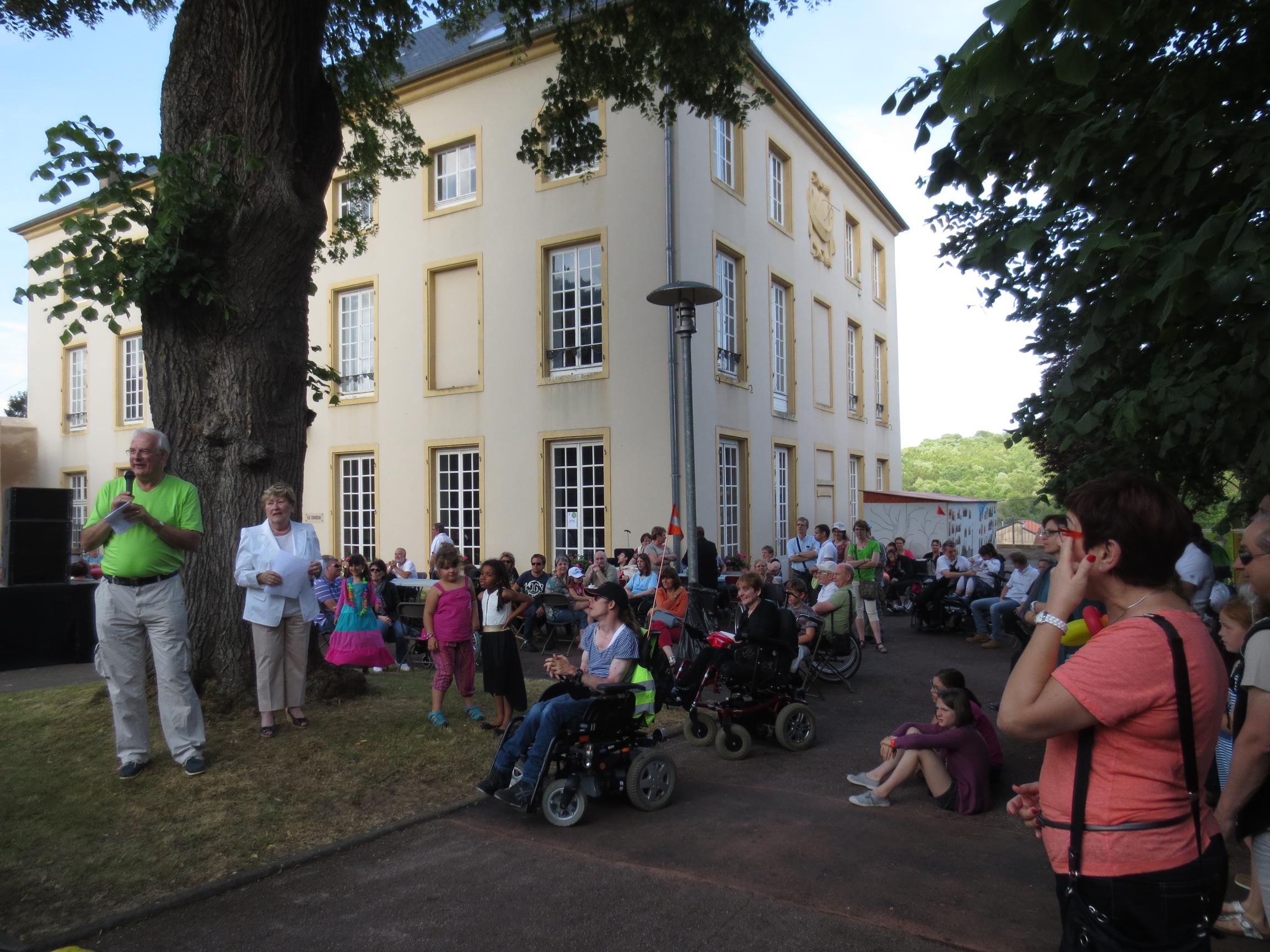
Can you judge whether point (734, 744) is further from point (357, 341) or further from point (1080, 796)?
point (357, 341)

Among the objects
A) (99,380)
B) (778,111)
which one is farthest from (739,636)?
(99,380)

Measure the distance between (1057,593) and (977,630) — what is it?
13030 mm

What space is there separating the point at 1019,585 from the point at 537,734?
953 cm

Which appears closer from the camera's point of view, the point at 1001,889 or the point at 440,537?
the point at 1001,889

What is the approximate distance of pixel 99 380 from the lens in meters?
26.7

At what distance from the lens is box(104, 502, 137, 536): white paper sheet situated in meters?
5.51

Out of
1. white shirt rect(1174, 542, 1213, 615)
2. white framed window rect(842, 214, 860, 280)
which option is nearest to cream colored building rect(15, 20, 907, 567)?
white framed window rect(842, 214, 860, 280)

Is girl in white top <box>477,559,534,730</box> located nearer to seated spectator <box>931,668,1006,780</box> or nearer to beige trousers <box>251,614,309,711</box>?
beige trousers <box>251,614,309,711</box>

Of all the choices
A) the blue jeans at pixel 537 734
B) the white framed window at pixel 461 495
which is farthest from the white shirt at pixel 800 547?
the blue jeans at pixel 537 734

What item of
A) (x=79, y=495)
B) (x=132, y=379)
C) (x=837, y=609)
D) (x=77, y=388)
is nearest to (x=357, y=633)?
(x=837, y=609)

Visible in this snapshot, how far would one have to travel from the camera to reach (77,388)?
27953mm

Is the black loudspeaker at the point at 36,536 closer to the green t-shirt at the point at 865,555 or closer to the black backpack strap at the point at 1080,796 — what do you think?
the green t-shirt at the point at 865,555

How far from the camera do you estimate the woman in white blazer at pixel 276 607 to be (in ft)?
22.1

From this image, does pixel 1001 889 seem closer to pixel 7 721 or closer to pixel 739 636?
pixel 739 636
